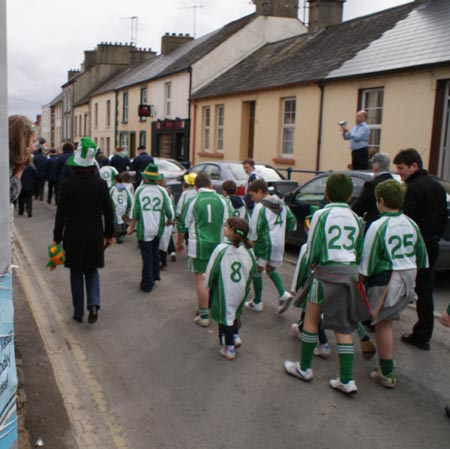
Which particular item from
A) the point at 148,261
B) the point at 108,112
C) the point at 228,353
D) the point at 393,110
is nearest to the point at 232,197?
the point at 148,261

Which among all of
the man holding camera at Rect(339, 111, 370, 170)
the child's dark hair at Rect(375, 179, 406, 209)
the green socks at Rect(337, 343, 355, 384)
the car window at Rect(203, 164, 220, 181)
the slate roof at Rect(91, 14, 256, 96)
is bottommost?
the green socks at Rect(337, 343, 355, 384)

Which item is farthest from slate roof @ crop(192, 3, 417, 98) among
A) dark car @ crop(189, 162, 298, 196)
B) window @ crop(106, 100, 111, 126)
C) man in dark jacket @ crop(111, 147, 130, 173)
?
window @ crop(106, 100, 111, 126)

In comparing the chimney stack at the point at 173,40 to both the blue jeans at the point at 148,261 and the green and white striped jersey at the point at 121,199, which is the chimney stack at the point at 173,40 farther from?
the blue jeans at the point at 148,261

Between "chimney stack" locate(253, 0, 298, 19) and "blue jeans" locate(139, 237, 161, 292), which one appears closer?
"blue jeans" locate(139, 237, 161, 292)

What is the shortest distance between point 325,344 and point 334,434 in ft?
4.97

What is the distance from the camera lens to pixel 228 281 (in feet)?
16.9

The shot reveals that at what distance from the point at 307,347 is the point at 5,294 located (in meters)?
2.69

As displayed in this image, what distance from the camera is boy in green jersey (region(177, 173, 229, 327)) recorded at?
6.28 metres

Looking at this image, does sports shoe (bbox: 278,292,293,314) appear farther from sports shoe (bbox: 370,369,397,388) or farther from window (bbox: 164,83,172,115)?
window (bbox: 164,83,172,115)

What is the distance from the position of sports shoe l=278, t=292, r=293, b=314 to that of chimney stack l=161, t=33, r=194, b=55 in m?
33.8

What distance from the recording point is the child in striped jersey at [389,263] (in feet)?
15.2

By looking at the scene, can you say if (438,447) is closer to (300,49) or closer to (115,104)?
(300,49)

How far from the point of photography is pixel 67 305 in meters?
6.99

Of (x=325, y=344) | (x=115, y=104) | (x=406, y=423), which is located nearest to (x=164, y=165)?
(x=325, y=344)
